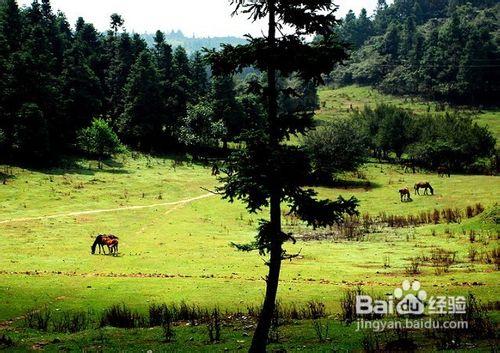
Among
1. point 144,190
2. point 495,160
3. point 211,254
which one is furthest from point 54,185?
point 495,160

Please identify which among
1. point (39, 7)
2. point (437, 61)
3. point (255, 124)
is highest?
point (39, 7)

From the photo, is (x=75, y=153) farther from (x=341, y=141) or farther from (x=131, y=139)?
(x=341, y=141)

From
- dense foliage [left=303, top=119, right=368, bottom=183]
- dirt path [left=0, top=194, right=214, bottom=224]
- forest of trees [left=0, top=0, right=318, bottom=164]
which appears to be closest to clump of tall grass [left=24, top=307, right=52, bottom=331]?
dirt path [left=0, top=194, right=214, bottom=224]

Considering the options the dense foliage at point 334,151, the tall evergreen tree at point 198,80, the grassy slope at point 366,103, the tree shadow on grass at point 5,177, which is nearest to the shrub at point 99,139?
the tree shadow on grass at point 5,177

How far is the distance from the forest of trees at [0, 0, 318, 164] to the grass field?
10958 millimetres

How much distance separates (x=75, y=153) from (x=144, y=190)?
29733 millimetres

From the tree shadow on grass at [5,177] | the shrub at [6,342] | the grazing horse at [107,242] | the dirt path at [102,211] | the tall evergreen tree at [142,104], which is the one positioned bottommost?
the dirt path at [102,211]

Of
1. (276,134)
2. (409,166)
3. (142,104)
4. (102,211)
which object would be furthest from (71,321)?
(142,104)

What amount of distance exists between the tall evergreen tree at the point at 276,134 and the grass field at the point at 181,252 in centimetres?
248

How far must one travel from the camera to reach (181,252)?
42.5 metres

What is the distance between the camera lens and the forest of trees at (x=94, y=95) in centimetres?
8456

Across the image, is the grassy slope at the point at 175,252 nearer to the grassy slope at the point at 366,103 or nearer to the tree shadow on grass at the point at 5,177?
the tree shadow on grass at the point at 5,177

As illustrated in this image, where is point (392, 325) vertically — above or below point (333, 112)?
below

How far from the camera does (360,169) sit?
9650cm
